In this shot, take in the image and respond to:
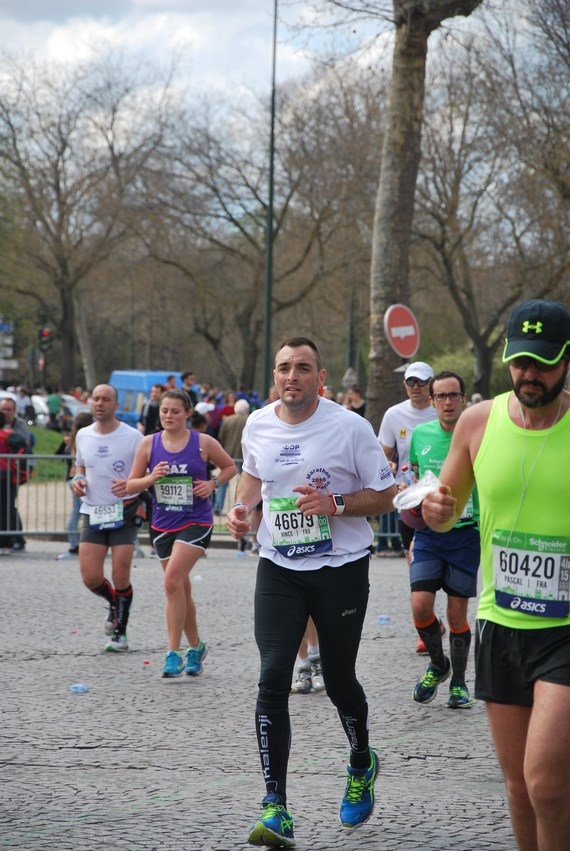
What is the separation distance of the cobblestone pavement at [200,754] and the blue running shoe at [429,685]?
54mm

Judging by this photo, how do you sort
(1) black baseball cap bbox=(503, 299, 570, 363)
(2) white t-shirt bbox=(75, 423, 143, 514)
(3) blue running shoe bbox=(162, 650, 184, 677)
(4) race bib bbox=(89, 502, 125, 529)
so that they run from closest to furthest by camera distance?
(1) black baseball cap bbox=(503, 299, 570, 363), (3) blue running shoe bbox=(162, 650, 184, 677), (4) race bib bbox=(89, 502, 125, 529), (2) white t-shirt bbox=(75, 423, 143, 514)

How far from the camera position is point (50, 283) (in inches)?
1907

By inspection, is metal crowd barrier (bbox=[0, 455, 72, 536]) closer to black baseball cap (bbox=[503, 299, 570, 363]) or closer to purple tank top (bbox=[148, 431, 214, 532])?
purple tank top (bbox=[148, 431, 214, 532])

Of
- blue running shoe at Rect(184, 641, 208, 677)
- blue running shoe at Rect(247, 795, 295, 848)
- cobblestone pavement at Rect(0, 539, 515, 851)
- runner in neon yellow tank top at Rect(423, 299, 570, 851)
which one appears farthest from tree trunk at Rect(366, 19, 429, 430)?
runner in neon yellow tank top at Rect(423, 299, 570, 851)

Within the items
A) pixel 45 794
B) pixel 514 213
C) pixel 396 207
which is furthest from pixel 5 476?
pixel 514 213

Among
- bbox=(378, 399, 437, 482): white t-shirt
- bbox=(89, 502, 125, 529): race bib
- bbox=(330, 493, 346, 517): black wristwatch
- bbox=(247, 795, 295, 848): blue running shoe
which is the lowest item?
bbox=(247, 795, 295, 848): blue running shoe

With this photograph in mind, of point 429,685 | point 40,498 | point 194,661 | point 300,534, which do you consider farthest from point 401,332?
point 300,534

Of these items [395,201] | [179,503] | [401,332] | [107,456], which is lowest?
[179,503]

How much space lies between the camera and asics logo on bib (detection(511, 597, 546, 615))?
3.87m

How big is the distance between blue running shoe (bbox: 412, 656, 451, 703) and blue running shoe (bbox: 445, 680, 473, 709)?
90 mm

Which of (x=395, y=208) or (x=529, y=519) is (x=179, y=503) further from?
(x=395, y=208)

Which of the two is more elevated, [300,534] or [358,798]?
[300,534]

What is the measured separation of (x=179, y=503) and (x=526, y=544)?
4.96 meters

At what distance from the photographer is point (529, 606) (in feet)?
12.7
